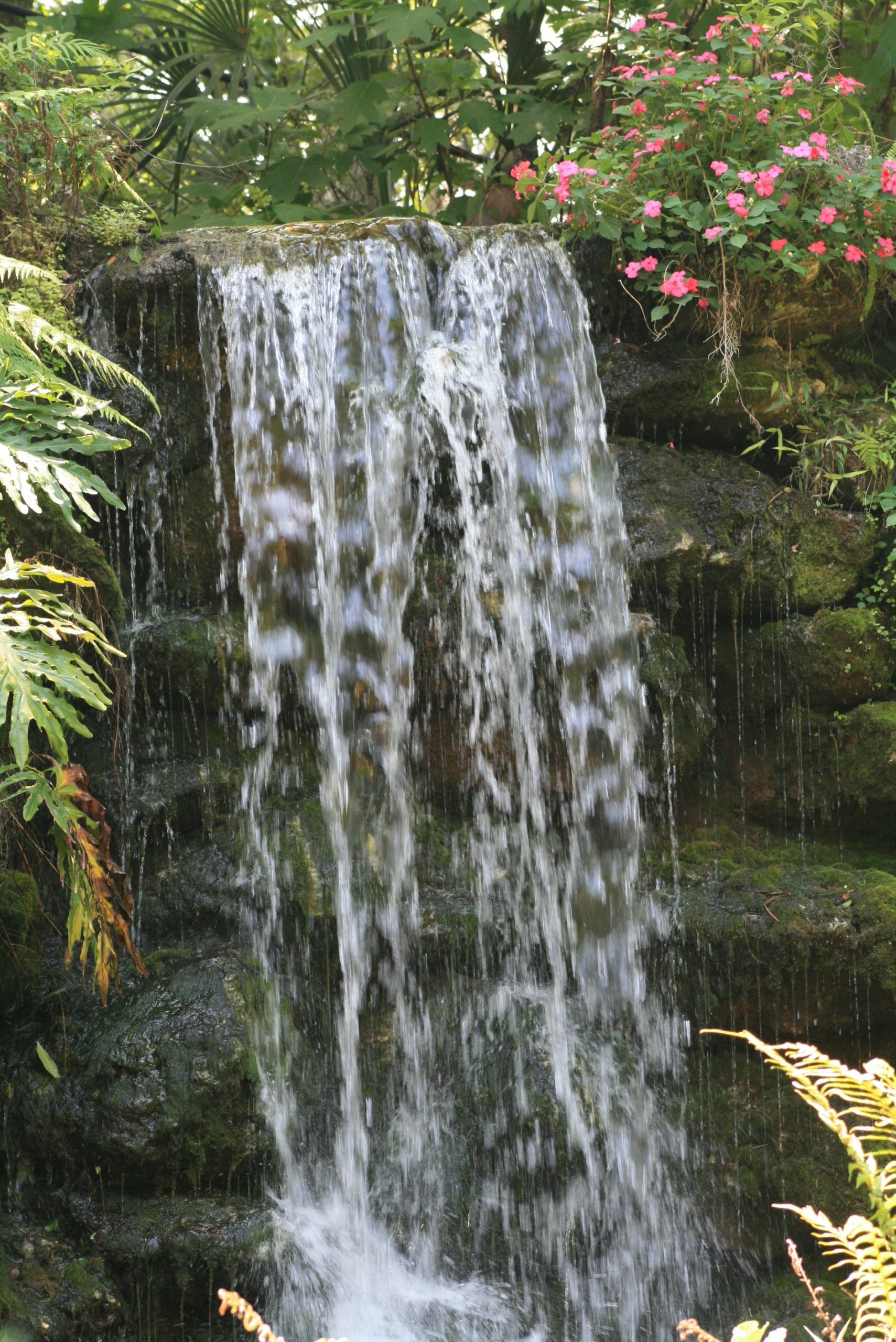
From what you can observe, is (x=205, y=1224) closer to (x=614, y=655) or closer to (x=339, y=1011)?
(x=339, y=1011)

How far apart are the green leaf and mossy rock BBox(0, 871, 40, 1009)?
26 centimetres

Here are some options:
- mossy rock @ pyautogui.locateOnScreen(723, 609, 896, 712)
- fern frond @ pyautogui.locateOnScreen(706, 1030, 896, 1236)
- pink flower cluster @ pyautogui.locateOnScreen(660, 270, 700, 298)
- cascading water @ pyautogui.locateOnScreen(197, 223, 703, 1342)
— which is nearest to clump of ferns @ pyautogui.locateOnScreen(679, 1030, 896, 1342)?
fern frond @ pyautogui.locateOnScreen(706, 1030, 896, 1236)

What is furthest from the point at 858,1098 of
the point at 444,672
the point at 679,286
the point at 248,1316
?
→ the point at 679,286

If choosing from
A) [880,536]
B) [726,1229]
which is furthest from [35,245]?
[726,1229]

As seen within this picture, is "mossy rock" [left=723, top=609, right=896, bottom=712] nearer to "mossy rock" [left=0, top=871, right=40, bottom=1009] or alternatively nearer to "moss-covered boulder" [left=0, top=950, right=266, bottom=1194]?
"moss-covered boulder" [left=0, top=950, right=266, bottom=1194]

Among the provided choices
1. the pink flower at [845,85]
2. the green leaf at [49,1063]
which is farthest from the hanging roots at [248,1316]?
the pink flower at [845,85]

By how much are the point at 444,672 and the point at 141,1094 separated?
1945 mm

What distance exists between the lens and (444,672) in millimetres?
4648

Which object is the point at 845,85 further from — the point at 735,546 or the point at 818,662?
the point at 818,662

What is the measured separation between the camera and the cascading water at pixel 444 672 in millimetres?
4180

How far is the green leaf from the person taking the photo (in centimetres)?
364

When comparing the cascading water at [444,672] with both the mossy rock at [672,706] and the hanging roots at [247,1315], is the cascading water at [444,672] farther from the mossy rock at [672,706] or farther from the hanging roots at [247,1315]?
the hanging roots at [247,1315]

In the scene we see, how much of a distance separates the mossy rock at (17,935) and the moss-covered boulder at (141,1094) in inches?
6.1

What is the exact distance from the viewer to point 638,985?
4.36 m
